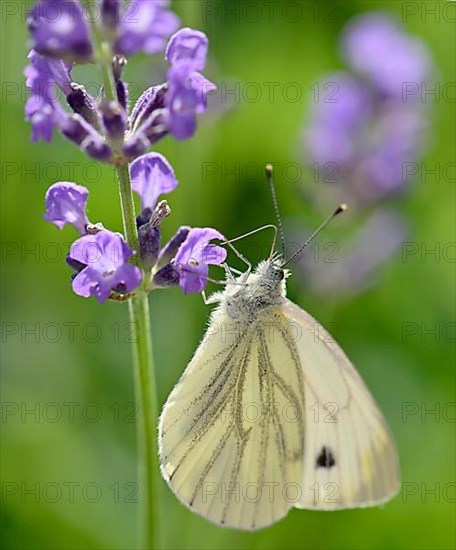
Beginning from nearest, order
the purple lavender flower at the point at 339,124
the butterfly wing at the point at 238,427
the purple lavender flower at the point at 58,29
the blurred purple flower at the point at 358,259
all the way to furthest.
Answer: the purple lavender flower at the point at 58,29 → the butterfly wing at the point at 238,427 → the blurred purple flower at the point at 358,259 → the purple lavender flower at the point at 339,124

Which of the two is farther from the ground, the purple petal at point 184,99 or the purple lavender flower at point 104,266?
the purple petal at point 184,99

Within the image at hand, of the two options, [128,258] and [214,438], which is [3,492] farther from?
[128,258]

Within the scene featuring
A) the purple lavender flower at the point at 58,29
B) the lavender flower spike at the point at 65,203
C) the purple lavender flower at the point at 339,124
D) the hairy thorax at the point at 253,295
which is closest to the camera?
the purple lavender flower at the point at 58,29

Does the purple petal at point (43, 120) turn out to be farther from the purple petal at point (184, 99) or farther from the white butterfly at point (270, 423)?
the white butterfly at point (270, 423)

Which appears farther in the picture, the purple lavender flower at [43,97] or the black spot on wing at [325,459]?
the black spot on wing at [325,459]

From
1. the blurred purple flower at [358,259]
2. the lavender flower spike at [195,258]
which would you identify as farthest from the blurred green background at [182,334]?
the lavender flower spike at [195,258]

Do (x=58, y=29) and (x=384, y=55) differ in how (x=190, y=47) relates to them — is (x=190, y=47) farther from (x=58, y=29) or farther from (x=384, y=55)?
(x=384, y=55)

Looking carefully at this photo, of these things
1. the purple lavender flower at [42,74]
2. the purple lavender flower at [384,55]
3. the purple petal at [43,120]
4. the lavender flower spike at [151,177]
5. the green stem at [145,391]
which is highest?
the purple lavender flower at [384,55]
